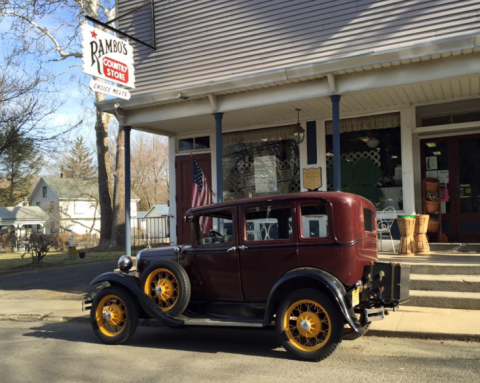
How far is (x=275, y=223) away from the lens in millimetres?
5773

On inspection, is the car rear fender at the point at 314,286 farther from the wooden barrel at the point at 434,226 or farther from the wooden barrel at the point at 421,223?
the wooden barrel at the point at 434,226

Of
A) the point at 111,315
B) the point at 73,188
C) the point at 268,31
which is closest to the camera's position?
the point at 111,315

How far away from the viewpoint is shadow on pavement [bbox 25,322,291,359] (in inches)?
233

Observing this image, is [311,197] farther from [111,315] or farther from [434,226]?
[434,226]

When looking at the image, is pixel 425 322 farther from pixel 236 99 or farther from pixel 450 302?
pixel 236 99

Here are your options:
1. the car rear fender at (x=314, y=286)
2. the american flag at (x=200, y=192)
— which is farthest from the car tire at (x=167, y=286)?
the american flag at (x=200, y=192)

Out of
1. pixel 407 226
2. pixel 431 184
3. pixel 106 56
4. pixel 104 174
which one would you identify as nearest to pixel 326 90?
pixel 407 226

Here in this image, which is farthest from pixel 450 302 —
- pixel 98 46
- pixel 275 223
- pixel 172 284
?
pixel 98 46

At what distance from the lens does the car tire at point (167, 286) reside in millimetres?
5852

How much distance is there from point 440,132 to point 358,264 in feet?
20.7

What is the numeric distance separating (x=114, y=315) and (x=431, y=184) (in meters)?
7.24

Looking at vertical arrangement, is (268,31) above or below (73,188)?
above

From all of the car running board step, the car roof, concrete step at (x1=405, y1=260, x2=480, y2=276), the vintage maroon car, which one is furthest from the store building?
the car running board step

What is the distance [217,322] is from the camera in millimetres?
5637
